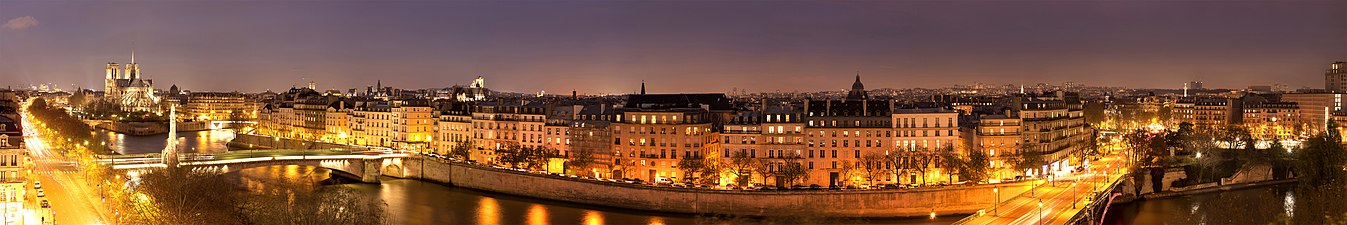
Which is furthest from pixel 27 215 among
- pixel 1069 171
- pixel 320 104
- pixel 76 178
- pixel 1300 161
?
pixel 320 104

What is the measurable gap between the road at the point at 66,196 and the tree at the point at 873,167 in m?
27.2

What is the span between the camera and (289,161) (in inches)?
1994

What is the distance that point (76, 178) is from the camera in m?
44.9

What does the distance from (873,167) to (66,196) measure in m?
29.1

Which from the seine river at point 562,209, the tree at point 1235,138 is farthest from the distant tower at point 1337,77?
the seine river at point 562,209

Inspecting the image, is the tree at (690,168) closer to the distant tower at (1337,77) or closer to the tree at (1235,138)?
the tree at (1235,138)

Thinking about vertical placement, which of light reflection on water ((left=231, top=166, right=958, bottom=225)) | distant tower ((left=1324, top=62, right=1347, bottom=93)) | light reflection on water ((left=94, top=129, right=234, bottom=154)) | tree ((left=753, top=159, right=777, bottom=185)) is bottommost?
light reflection on water ((left=231, top=166, right=958, bottom=225))

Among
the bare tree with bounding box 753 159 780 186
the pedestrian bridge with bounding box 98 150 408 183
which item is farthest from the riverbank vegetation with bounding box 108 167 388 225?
the bare tree with bounding box 753 159 780 186

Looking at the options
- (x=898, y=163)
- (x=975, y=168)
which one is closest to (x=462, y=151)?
(x=898, y=163)

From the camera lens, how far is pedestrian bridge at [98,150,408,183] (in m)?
46.6

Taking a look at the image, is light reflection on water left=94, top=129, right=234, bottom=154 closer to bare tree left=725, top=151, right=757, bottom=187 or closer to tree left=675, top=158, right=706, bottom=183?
tree left=675, top=158, right=706, bottom=183

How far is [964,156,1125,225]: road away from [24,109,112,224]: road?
25.5 m

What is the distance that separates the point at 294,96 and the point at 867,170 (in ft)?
217

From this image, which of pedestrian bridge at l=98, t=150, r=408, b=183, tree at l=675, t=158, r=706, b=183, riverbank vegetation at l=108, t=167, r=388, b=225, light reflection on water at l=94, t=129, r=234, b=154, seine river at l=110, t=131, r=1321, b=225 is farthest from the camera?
light reflection on water at l=94, t=129, r=234, b=154
